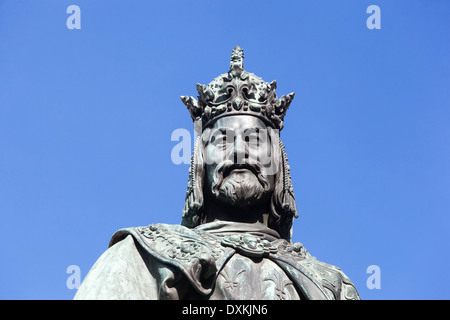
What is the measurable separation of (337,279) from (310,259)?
1.48 ft

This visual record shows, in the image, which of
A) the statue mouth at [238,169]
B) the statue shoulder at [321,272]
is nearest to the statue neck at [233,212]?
the statue mouth at [238,169]

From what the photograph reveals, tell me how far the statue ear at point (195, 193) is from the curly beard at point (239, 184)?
0.71 ft

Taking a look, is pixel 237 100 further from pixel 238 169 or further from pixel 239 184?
pixel 239 184

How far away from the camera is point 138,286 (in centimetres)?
1220

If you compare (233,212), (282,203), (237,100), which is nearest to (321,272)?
(282,203)

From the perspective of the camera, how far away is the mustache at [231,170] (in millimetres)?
13734

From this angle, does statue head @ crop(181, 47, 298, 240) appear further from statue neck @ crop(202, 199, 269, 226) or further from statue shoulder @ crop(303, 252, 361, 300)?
statue shoulder @ crop(303, 252, 361, 300)

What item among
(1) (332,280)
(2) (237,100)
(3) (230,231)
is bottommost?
(1) (332,280)

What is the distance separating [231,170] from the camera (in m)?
13.8

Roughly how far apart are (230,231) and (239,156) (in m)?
0.91

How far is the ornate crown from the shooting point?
567 inches

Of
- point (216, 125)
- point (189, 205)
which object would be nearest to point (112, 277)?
point (189, 205)

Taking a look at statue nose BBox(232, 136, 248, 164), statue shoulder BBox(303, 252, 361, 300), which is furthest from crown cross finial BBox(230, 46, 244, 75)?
statue shoulder BBox(303, 252, 361, 300)

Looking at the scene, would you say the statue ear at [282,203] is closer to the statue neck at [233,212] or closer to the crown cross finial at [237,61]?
the statue neck at [233,212]
